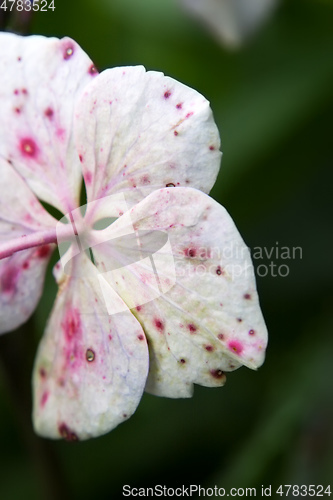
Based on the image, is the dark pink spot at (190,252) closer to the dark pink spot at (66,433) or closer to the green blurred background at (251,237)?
the dark pink spot at (66,433)

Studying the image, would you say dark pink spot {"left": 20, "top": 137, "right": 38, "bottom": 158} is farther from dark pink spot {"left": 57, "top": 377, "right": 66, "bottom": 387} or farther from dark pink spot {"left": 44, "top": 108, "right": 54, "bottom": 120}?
dark pink spot {"left": 57, "top": 377, "right": 66, "bottom": 387}

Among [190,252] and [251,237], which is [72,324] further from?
[251,237]

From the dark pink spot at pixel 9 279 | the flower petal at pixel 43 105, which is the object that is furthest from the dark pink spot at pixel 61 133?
the dark pink spot at pixel 9 279

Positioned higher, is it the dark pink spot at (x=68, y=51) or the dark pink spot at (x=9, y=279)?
the dark pink spot at (x=68, y=51)

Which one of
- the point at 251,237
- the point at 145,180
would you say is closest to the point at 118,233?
the point at 145,180

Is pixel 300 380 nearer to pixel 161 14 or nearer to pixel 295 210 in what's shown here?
pixel 295 210

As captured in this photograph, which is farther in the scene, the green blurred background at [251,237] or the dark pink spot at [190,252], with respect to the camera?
the green blurred background at [251,237]

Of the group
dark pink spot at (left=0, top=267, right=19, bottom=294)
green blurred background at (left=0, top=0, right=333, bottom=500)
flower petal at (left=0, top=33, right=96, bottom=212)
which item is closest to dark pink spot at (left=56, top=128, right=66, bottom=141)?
flower petal at (left=0, top=33, right=96, bottom=212)
